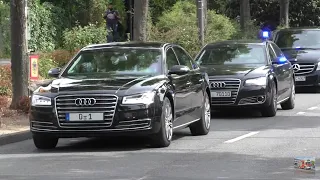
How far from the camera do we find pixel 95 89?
12258 mm

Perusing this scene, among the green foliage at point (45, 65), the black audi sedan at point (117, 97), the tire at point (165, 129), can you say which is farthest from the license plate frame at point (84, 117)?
the green foliage at point (45, 65)

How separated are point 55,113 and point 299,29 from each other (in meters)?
15.7

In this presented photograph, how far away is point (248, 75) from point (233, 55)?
4.68 ft

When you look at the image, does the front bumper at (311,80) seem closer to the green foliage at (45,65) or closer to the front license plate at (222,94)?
the green foliage at (45,65)

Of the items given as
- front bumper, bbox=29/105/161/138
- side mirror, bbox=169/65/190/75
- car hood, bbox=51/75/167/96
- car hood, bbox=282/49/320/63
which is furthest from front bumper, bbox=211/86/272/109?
car hood, bbox=282/49/320/63

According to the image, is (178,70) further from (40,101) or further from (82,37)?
(82,37)

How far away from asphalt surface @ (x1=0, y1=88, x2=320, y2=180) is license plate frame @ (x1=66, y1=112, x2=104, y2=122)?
19.2 inches

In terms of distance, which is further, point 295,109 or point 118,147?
point 295,109

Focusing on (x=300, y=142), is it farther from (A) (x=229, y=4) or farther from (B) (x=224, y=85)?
(A) (x=229, y=4)

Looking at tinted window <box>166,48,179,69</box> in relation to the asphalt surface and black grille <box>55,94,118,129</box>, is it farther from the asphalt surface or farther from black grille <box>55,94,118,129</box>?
black grille <box>55,94,118,129</box>

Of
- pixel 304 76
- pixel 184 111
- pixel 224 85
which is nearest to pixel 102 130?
pixel 184 111

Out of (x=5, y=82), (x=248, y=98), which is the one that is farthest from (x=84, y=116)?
(x=5, y=82)

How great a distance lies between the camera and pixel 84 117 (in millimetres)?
12156

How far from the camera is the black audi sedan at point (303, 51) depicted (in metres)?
24.9
